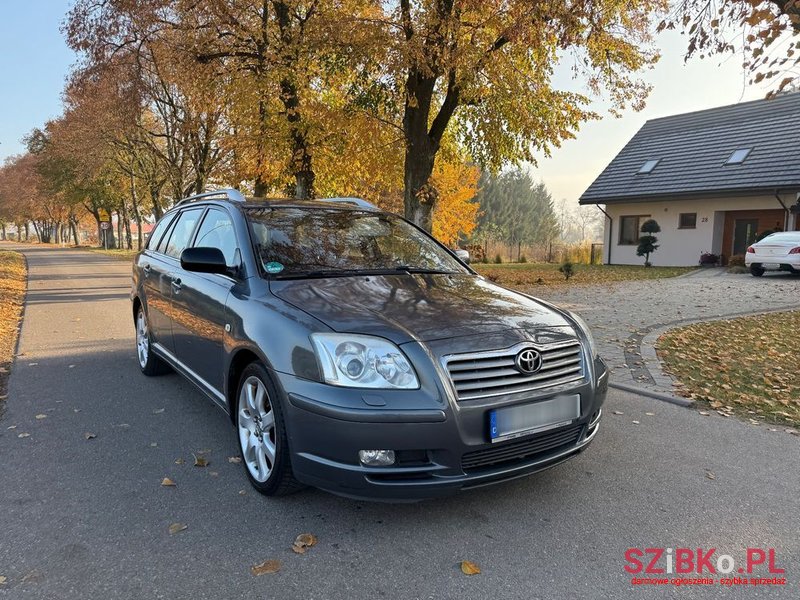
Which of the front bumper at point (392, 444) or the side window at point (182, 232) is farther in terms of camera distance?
the side window at point (182, 232)

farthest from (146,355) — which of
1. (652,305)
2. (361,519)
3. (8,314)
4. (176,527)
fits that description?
(652,305)

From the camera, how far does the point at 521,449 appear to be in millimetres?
2977

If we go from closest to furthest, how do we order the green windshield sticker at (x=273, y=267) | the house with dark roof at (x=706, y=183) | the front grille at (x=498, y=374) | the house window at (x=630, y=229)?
the front grille at (x=498, y=374)
the green windshield sticker at (x=273, y=267)
the house with dark roof at (x=706, y=183)
the house window at (x=630, y=229)

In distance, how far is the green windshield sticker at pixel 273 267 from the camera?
365cm

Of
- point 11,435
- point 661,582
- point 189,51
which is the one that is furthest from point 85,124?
point 661,582

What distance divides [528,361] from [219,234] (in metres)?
2.56

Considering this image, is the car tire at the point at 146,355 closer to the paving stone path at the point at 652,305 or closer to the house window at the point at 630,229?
the paving stone path at the point at 652,305

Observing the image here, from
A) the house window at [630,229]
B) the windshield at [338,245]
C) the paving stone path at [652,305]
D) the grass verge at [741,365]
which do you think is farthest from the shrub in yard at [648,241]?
the windshield at [338,245]

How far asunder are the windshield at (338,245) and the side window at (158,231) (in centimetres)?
198

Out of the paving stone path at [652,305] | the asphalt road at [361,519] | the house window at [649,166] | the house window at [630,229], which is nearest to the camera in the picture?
the asphalt road at [361,519]

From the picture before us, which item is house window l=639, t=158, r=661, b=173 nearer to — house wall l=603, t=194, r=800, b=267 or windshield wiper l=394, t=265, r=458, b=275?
house wall l=603, t=194, r=800, b=267

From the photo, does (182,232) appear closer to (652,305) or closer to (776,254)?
(652,305)

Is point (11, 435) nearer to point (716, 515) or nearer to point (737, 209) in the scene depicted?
point (716, 515)

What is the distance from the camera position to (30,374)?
19.7 ft
